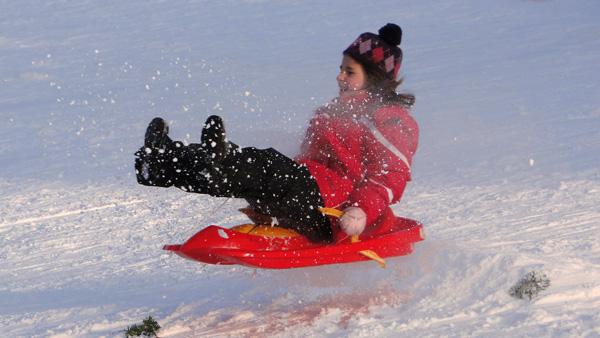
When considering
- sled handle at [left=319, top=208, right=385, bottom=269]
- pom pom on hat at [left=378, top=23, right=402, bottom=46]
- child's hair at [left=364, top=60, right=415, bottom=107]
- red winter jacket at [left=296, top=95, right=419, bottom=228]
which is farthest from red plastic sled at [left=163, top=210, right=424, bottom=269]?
pom pom on hat at [left=378, top=23, right=402, bottom=46]

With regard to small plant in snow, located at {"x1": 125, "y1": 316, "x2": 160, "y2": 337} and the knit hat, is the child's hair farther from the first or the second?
small plant in snow, located at {"x1": 125, "y1": 316, "x2": 160, "y2": 337}

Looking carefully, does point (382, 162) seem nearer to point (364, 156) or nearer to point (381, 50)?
point (364, 156)

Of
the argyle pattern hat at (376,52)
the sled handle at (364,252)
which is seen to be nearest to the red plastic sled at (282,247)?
the sled handle at (364,252)

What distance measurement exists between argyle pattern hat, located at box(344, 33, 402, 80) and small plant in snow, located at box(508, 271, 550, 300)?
1.13 m

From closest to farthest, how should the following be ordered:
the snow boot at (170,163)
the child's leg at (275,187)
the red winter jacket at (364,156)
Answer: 1. the snow boot at (170,163)
2. the child's leg at (275,187)
3. the red winter jacket at (364,156)

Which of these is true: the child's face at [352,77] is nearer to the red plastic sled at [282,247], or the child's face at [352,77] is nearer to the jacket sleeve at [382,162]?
the jacket sleeve at [382,162]

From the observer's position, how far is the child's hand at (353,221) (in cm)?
413

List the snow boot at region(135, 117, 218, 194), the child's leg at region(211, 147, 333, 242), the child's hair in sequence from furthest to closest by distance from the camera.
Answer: the child's hair
the child's leg at region(211, 147, 333, 242)
the snow boot at region(135, 117, 218, 194)

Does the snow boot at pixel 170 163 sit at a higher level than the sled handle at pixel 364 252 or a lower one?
higher

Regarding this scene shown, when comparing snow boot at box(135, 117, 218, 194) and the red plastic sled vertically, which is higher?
snow boot at box(135, 117, 218, 194)

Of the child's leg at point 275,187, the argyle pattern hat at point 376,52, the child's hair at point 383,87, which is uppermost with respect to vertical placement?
the argyle pattern hat at point 376,52

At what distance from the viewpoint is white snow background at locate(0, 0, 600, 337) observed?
13.9ft

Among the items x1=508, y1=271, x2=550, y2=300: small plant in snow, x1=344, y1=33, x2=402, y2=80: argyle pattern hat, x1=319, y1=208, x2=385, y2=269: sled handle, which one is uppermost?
x1=344, y1=33, x2=402, y2=80: argyle pattern hat

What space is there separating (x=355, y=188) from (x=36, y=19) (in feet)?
38.0
